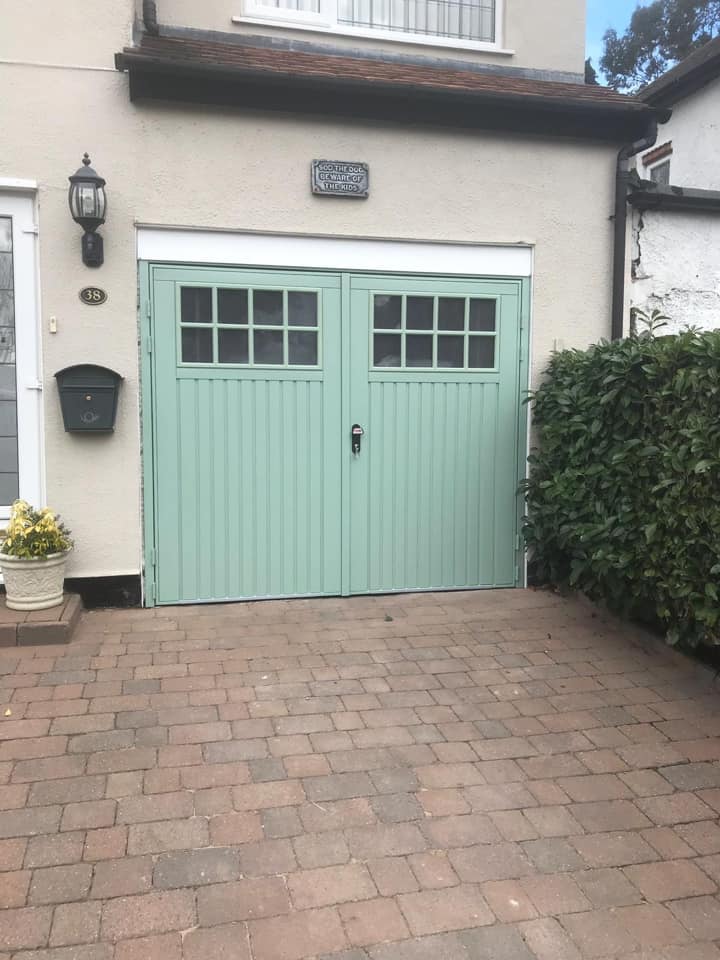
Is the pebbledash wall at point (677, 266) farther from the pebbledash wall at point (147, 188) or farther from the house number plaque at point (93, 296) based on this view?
the house number plaque at point (93, 296)

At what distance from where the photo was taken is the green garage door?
17.3ft

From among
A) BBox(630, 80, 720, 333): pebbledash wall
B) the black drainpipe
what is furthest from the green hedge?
BBox(630, 80, 720, 333): pebbledash wall

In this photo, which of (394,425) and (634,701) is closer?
(634,701)

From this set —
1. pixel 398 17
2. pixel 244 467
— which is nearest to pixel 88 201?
pixel 244 467

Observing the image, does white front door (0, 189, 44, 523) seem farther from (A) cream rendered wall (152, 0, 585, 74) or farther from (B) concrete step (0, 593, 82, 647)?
(A) cream rendered wall (152, 0, 585, 74)

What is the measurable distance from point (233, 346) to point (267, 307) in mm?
357

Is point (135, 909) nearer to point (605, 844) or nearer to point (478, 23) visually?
point (605, 844)

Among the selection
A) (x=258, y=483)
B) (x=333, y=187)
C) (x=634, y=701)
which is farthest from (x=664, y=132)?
(x=634, y=701)

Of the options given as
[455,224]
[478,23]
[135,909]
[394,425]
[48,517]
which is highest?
[478,23]

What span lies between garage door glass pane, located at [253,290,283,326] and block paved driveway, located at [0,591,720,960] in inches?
81.9

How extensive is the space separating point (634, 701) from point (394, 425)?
249 centimetres

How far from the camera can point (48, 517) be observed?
16.0ft

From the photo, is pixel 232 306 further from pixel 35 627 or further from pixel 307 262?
pixel 35 627

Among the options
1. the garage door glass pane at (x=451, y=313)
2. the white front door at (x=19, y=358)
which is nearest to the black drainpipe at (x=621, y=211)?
the garage door glass pane at (x=451, y=313)
